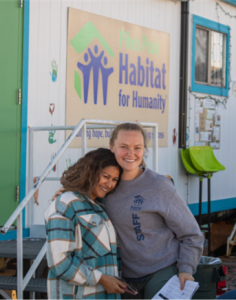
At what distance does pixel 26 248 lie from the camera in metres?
3.88

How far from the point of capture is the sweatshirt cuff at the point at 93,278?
2.14 m

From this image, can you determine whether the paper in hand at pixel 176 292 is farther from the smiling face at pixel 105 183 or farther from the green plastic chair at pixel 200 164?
the green plastic chair at pixel 200 164

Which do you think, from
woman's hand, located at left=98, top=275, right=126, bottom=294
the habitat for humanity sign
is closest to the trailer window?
the habitat for humanity sign

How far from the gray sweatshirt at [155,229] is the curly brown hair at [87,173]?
0.23 m

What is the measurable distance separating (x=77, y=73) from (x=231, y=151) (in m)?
3.72

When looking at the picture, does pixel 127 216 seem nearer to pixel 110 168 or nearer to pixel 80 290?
pixel 110 168

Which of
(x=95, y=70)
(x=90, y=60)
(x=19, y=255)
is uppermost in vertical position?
(x=90, y=60)

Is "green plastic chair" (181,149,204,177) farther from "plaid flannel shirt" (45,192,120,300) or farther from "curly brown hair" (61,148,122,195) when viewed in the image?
"plaid flannel shirt" (45,192,120,300)

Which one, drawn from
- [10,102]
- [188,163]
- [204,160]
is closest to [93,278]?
[10,102]

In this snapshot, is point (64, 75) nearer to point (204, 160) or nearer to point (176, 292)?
point (204, 160)

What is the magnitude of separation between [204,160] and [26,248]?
3515 millimetres

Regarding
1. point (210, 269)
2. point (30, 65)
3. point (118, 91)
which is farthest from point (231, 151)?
point (210, 269)

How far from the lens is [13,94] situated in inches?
167

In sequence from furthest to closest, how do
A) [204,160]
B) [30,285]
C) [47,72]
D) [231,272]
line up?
[204,160] < [231,272] < [47,72] < [30,285]
